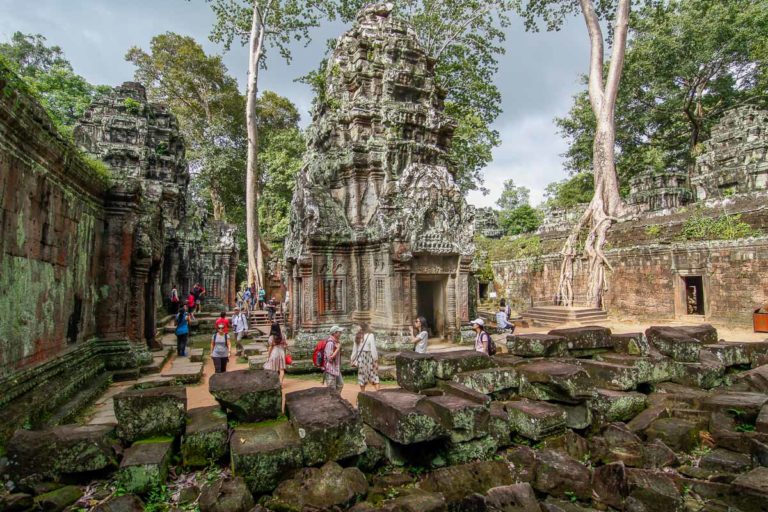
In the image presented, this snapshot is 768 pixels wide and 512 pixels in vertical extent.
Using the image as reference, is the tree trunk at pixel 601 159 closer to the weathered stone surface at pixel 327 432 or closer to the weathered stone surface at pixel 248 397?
the weathered stone surface at pixel 327 432

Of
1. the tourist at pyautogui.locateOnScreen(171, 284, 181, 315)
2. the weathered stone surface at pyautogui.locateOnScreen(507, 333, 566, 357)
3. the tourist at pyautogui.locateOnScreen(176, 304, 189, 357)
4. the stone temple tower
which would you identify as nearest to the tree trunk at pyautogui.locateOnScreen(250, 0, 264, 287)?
the tourist at pyautogui.locateOnScreen(171, 284, 181, 315)

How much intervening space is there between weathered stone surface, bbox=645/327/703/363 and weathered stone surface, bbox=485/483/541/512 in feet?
12.3

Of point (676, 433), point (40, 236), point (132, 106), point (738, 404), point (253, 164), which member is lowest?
point (676, 433)

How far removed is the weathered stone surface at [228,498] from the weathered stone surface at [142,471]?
39 centimetres

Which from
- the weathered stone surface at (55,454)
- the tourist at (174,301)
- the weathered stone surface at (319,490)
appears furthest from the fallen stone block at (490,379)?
the tourist at (174,301)

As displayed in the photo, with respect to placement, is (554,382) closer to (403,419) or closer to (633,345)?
(403,419)

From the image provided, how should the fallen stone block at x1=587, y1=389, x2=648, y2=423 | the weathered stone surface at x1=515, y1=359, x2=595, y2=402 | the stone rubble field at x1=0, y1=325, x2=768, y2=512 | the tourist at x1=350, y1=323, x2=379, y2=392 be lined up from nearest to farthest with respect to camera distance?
the stone rubble field at x1=0, y1=325, x2=768, y2=512, the weathered stone surface at x1=515, y1=359, x2=595, y2=402, the fallen stone block at x1=587, y1=389, x2=648, y2=423, the tourist at x1=350, y1=323, x2=379, y2=392

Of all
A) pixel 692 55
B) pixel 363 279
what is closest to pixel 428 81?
pixel 363 279

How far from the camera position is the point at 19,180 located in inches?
174

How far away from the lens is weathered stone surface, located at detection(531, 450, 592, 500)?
359 centimetres

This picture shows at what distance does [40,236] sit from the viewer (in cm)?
500

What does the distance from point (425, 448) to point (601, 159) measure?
15.2 metres

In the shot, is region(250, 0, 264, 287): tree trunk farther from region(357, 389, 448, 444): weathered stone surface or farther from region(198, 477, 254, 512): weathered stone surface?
region(198, 477, 254, 512): weathered stone surface

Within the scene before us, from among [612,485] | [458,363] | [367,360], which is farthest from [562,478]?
[367,360]
